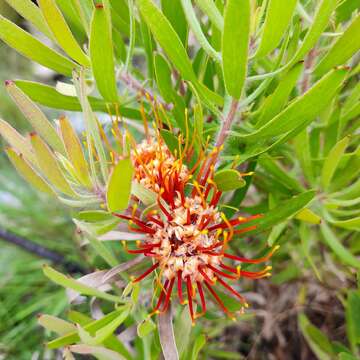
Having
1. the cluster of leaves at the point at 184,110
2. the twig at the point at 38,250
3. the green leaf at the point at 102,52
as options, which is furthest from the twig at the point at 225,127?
the twig at the point at 38,250

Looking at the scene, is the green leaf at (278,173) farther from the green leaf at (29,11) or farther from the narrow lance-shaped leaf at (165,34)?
the green leaf at (29,11)

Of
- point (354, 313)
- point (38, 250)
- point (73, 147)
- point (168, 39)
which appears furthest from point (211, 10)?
point (38, 250)

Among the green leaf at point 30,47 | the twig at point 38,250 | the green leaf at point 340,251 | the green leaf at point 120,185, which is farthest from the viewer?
the twig at point 38,250

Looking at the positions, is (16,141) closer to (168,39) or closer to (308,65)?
(168,39)

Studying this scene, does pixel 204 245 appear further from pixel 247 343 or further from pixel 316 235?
pixel 247 343

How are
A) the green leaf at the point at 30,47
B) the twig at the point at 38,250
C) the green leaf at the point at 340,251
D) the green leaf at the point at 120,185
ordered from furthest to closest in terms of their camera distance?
1. the twig at the point at 38,250
2. the green leaf at the point at 340,251
3. the green leaf at the point at 30,47
4. the green leaf at the point at 120,185

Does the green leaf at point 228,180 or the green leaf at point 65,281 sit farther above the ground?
the green leaf at point 228,180
